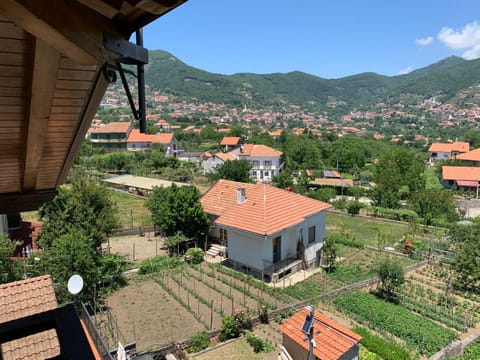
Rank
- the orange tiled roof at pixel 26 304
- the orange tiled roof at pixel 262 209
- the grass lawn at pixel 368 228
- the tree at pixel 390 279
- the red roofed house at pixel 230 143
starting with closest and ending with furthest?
the orange tiled roof at pixel 26 304 → the tree at pixel 390 279 → the orange tiled roof at pixel 262 209 → the grass lawn at pixel 368 228 → the red roofed house at pixel 230 143

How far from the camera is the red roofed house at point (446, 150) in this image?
7136 cm

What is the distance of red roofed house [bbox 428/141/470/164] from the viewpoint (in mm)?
71363

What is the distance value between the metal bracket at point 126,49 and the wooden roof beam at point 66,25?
24mm

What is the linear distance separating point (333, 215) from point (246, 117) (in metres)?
166

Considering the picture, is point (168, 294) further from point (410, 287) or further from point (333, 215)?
point (333, 215)

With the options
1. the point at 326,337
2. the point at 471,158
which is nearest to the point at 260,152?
the point at 471,158

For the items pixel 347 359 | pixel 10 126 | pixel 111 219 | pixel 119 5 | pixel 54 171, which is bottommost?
pixel 347 359

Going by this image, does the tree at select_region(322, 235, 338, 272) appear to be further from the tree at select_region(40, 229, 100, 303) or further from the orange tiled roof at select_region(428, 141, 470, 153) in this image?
the orange tiled roof at select_region(428, 141, 470, 153)

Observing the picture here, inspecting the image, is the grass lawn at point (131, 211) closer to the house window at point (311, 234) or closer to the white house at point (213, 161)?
the house window at point (311, 234)

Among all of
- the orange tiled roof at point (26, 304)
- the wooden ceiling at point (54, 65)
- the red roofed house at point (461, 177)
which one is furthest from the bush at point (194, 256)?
the red roofed house at point (461, 177)

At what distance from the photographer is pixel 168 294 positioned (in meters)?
13.5

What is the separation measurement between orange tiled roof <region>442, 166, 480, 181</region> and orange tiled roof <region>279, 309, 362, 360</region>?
43820mm

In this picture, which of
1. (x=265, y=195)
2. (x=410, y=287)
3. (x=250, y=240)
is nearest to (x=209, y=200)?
(x=265, y=195)

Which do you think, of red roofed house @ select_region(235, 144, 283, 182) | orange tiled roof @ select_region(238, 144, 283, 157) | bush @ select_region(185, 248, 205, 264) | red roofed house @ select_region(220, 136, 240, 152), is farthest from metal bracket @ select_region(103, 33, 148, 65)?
red roofed house @ select_region(220, 136, 240, 152)
